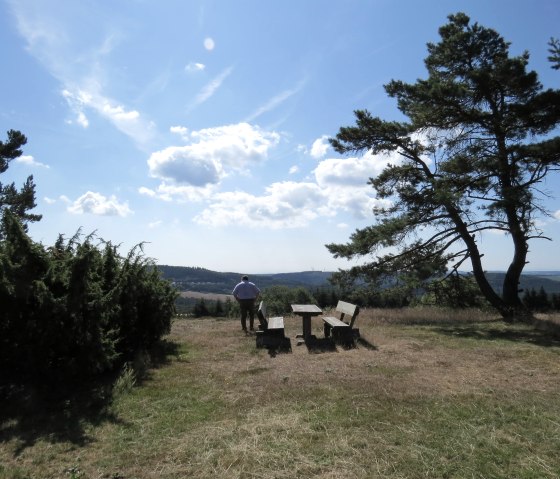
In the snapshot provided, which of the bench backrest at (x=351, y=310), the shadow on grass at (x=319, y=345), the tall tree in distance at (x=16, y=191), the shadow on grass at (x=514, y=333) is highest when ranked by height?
the tall tree in distance at (x=16, y=191)

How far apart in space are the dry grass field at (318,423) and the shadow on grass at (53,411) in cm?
3

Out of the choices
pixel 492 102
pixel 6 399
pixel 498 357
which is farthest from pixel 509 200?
pixel 6 399

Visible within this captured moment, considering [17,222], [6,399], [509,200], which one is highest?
[509,200]

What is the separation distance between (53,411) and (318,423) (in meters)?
3.16

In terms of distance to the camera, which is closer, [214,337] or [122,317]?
[122,317]

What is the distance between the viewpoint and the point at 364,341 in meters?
9.26

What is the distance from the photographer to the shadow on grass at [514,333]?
30.5ft

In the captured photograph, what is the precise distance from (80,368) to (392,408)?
13.4 feet

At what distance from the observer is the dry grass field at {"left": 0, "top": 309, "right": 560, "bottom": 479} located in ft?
11.5

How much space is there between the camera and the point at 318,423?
14.3ft

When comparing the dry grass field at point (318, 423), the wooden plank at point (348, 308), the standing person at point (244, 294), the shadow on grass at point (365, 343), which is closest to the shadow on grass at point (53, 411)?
the dry grass field at point (318, 423)

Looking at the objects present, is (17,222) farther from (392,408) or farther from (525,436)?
(525,436)

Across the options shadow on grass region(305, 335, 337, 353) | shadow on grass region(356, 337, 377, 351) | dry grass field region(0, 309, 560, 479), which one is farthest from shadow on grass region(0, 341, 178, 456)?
shadow on grass region(356, 337, 377, 351)

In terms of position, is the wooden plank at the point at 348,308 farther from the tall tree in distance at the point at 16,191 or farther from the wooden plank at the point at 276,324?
the tall tree in distance at the point at 16,191
